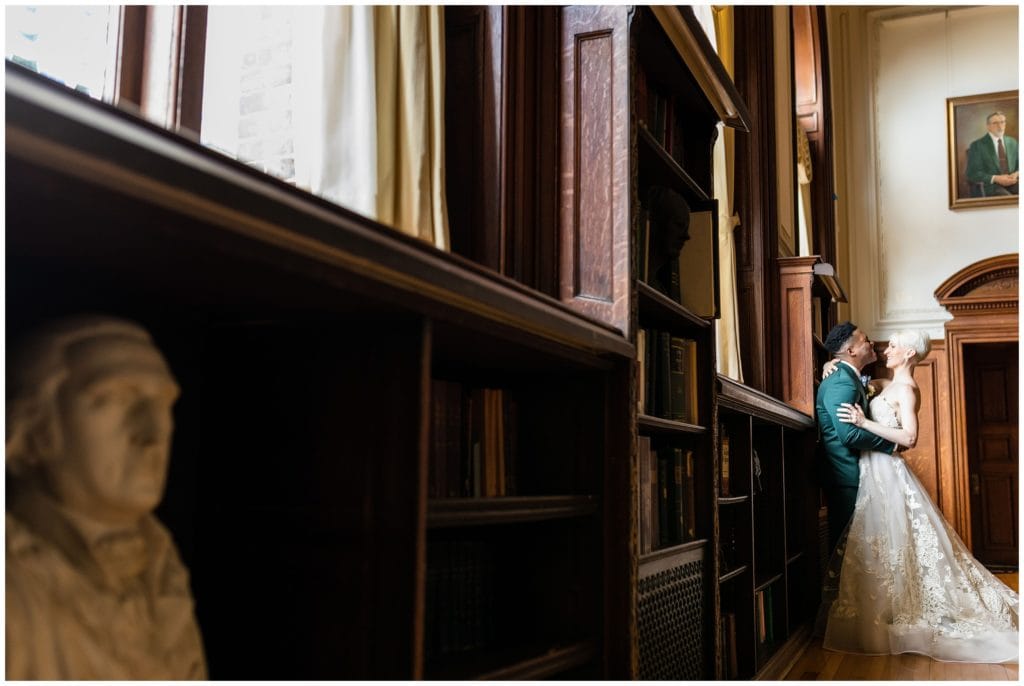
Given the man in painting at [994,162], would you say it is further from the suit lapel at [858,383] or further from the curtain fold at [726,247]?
the curtain fold at [726,247]

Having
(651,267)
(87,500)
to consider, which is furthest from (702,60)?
(87,500)

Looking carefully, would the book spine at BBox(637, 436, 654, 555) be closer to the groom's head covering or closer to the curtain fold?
the curtain fold

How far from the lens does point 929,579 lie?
16.6ft

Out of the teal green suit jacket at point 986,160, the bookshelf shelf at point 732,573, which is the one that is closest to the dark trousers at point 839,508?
the bookshelf shelf at point 732,573

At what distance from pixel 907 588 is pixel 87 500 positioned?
4792 millimetres

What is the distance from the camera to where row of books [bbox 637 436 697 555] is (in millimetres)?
2773

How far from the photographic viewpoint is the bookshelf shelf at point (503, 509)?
5.54ft

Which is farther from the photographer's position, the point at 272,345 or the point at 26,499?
the point at 272,345

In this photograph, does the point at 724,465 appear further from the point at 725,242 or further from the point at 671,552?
the point at 725,242

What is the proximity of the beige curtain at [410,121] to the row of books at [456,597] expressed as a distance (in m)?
0.78

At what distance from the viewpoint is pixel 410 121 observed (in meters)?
2.45

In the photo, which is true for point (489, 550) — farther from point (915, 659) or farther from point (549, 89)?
point (915, 659)

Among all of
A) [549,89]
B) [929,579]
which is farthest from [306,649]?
[929,579]

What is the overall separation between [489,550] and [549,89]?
1.36 meters
